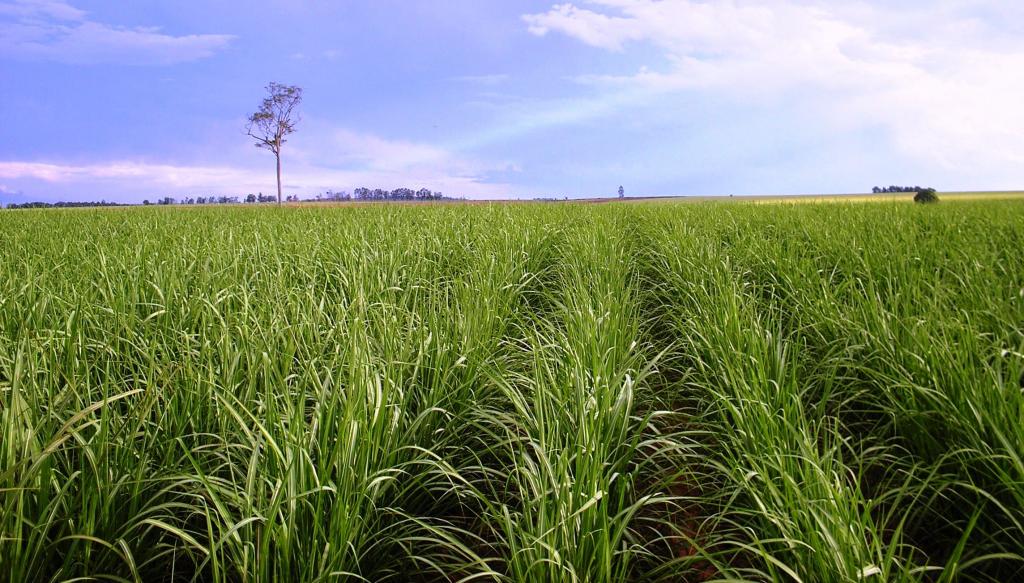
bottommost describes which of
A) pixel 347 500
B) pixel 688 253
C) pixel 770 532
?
pixel 770 532

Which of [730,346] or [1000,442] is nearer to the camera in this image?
[1000,442]

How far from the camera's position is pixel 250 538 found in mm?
1233

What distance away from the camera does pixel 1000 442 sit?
5.10 ft

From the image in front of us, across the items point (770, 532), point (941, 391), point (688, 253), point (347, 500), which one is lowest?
point (770, 532)

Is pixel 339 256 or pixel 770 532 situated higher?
pixel 339 256

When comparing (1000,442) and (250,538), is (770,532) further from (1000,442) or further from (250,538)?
(250,538)

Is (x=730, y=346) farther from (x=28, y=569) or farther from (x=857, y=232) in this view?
(x=857, y=232)

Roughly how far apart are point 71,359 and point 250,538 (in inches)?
43.4

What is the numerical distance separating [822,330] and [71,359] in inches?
114

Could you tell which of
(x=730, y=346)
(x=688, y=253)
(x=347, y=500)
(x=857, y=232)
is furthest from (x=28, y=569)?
(x=857, y=232)

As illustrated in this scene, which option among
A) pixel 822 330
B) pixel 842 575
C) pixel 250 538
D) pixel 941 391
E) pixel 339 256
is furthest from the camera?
pixel 339 256

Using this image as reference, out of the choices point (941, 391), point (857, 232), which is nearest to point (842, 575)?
point (941, 391)

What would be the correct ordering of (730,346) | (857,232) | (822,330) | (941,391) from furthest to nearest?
1. (857,232)
2. (822,330)
3. (730,346)
4. (941,391)

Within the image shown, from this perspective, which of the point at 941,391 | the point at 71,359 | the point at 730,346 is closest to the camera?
the point at 941,391
